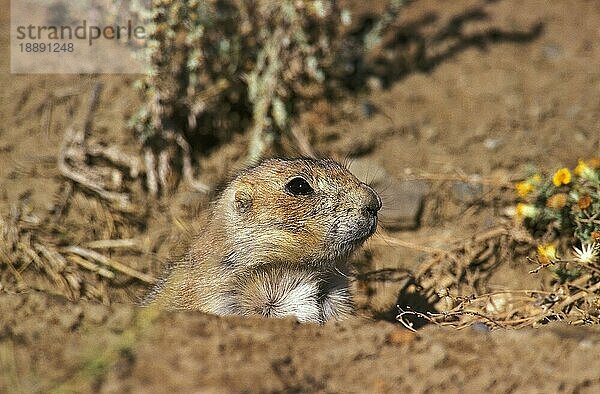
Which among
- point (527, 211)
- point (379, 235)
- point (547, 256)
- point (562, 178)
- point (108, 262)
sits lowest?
point (108, 262)

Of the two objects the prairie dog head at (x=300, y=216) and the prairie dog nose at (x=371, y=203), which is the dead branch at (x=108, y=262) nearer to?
the prairie dog head at (x=300, y=216)

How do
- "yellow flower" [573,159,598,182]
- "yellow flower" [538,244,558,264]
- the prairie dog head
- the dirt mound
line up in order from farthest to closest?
"yellow flower" [573,159,598,182] → "yellow flower" [538,244,558,264] → the prairie dog head → the dirt mound

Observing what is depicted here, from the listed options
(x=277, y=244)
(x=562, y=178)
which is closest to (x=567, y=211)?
(x=562, y=178)

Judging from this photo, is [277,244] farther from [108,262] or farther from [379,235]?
[108,262]

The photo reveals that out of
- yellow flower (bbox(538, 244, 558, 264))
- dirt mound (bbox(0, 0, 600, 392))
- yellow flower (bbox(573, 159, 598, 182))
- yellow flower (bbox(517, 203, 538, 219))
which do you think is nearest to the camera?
dirt mound (bbox(0, 0, 600, 392))

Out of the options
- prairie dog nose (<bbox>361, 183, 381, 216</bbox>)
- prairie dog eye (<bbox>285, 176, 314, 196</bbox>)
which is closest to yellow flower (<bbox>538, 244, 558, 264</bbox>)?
prairie dog nose (<bbox>361, 183, 381, 216</bbox>)

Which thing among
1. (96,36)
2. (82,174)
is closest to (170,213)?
(82,174)

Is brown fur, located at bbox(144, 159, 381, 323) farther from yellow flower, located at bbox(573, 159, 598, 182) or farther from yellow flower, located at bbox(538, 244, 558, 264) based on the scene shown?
yellow flower, located at bbox(573, 159, 598, 182)
